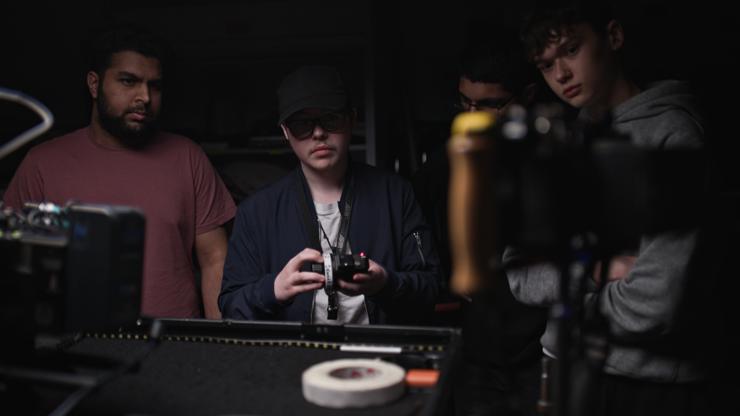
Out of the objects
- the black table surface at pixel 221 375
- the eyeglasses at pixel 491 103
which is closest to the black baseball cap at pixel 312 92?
the eyeglasses at pixel 491 103

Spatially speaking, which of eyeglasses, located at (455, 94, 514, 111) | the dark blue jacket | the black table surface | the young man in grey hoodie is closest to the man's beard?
the dark blue jacket

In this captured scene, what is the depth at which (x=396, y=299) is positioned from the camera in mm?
1624

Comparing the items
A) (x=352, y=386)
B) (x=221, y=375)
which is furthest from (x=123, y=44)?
(x=352, y=386)

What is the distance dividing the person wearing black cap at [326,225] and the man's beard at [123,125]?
480 millimetres

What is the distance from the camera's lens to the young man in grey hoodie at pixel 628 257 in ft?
3.93

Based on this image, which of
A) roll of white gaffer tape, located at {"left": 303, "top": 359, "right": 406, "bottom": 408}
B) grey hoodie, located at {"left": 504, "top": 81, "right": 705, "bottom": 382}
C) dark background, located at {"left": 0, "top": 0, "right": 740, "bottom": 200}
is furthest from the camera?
dark background, located at {"left": 0, "top": 0, "right": 740, "bottom": 200}

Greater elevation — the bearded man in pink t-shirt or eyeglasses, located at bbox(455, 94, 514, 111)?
eyeglasses, located at bbox(455, 94, 514, 111)

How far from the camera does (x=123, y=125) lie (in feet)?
6.57

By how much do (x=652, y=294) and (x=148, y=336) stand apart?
39.7 inches

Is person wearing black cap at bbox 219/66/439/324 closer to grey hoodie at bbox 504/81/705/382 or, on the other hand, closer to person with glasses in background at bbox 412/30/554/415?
person with glasses in background at bbox 412/30/554/415

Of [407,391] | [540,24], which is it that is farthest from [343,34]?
[407,391]

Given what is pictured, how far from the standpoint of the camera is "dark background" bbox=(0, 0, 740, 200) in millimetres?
3080

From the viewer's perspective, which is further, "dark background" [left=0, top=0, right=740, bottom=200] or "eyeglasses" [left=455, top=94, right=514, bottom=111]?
"dark background" [left=0, top=0, right=740, bottom=200]

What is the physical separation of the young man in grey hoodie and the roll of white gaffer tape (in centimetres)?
33
